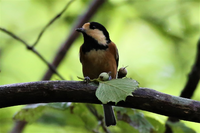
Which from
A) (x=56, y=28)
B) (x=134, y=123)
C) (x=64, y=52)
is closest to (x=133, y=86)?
(x=134, y=123)

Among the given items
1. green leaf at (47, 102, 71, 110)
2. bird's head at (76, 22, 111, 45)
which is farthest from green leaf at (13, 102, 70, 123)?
bird's head at (76, 22, 111, 45)

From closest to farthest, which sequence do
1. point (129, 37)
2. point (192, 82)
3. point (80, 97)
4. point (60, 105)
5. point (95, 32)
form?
1. point (80, 97)
2. point (60, 105)
3. point (192, 82)
4. point (95, 32)
5. point (129, 37)

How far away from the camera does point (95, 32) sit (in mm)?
3199

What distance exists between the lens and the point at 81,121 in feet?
9.32

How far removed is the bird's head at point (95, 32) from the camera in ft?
10.4

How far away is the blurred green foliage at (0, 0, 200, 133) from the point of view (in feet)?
14.0

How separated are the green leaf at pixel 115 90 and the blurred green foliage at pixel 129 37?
1.81 metres

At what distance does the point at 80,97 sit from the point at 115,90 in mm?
279

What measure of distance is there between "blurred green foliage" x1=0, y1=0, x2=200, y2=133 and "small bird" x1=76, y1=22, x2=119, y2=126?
0.81m

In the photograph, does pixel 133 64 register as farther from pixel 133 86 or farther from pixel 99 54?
pixel 133 86

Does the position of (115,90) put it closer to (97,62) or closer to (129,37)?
Result: (97,62)

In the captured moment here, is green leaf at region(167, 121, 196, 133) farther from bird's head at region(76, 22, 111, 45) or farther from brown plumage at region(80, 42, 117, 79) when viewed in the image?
bird's head at region(76, 22, 111, 45)

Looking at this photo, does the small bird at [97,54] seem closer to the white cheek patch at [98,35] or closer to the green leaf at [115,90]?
the white cheek patch at [98,35]

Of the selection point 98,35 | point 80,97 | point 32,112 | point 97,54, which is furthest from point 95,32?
point 80,97
